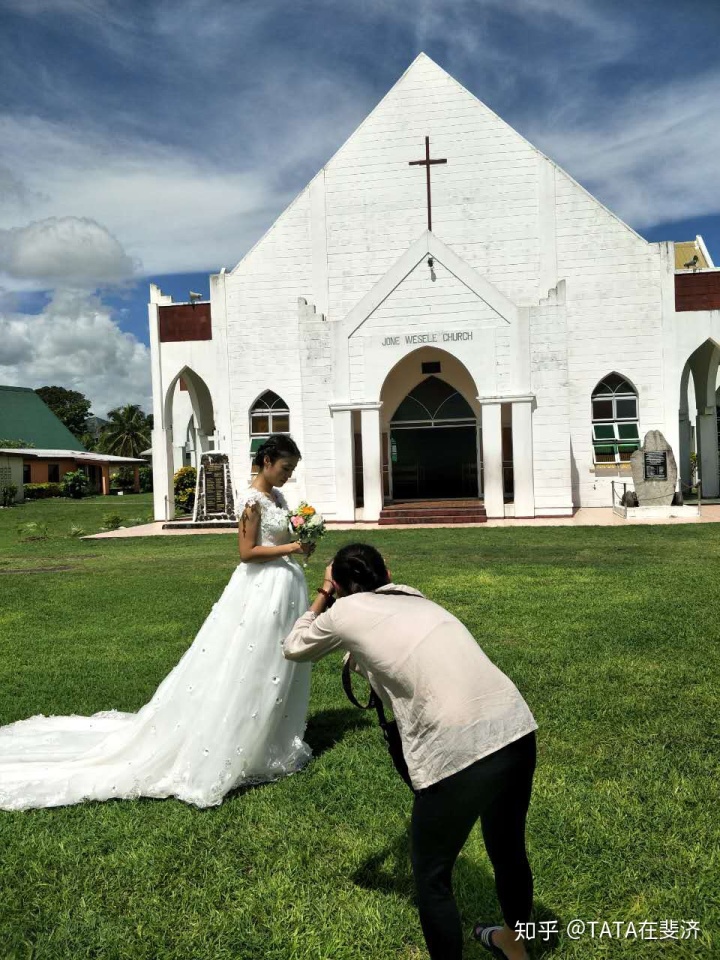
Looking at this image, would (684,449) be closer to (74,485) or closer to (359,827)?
(359,827)

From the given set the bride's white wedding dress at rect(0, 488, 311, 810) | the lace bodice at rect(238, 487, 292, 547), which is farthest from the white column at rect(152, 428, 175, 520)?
the lace bodice at rect(238, 487, 292, 547)

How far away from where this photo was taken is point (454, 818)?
283 cm

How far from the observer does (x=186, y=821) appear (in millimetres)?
4477

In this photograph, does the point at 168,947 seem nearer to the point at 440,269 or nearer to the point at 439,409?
the point at 440,269

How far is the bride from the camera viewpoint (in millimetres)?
4828

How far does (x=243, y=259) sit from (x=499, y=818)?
24.4 m

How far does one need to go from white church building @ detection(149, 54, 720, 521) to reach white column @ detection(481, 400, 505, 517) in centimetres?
5

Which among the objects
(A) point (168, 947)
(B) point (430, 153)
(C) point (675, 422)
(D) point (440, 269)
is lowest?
(A) point (168, 947)

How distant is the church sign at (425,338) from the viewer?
863 inches

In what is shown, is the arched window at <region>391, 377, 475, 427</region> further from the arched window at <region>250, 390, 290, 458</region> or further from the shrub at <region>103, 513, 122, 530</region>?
the shrub at <region>103, 513, 122, 530</region>

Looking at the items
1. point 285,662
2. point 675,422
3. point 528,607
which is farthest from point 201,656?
point 675,422

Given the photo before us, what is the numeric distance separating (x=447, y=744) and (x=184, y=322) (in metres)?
24.8

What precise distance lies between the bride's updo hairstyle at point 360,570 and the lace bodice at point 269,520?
207cm

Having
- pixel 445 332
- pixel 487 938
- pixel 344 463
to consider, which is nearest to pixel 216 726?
pixel 487 938
